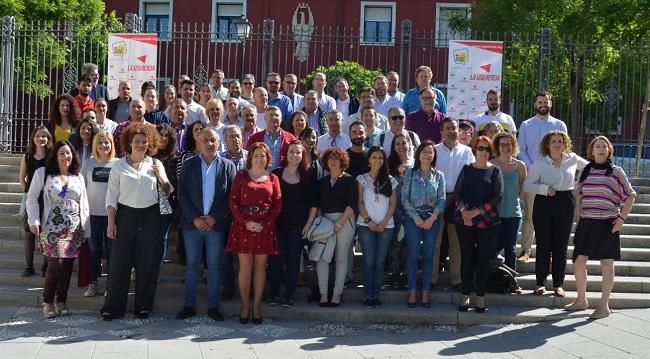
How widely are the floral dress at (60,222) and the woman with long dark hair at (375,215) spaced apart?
116 inches

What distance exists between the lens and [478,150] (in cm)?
835

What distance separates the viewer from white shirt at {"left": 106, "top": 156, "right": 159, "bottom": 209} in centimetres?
796

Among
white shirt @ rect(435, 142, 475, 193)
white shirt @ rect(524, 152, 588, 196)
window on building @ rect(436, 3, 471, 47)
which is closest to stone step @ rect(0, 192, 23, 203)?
white shirt @ rect(435, 142, 475, 193)

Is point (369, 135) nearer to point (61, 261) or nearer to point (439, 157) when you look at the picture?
point (439, 157)

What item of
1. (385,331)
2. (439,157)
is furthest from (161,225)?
(439,157)

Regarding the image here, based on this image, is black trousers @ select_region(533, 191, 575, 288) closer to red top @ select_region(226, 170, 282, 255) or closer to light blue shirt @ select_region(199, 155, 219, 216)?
red top @ select_region(226, 170, 282, 255)

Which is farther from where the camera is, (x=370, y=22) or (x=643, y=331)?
(x=370, y=22)

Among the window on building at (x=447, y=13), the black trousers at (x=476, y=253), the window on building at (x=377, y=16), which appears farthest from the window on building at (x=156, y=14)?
the black trousers at (x=476, y=253)

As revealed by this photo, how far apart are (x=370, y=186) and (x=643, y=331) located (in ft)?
10.2

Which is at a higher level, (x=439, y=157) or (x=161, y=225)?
(x=439, y=157)

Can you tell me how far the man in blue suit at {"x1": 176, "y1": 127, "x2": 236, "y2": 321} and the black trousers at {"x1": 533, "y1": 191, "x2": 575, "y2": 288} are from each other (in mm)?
3427

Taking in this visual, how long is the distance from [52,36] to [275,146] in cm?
801

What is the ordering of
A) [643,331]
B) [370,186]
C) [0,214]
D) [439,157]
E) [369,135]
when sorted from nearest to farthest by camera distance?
[643,331] → [370,186] → [439,157] → [369,135] → [0,214]

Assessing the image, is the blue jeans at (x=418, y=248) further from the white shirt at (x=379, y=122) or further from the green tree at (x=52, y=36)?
the green tree at (x=52, y=36)
